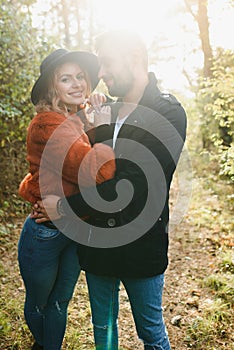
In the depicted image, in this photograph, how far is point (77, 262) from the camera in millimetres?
2670

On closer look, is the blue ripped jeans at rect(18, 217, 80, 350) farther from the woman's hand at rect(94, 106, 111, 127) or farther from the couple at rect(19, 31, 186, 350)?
the woman's hand at rect(94, 106, 111, 127)

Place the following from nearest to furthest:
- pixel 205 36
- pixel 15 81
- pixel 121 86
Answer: pixel 121 86, pixel 15 81, pixel 205 36

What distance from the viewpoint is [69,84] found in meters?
2.50

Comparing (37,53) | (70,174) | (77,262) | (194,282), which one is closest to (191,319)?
(194,282)

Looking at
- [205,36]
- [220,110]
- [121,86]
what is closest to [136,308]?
[121,86]

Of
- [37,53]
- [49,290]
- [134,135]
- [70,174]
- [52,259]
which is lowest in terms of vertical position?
[49,290]

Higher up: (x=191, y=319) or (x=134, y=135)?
(x=134, y=135)

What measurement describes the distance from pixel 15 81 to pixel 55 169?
4.00 meters

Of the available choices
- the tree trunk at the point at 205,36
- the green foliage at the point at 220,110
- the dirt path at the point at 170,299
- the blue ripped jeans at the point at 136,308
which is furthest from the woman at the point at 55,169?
the tree trunk at the point at 205,36

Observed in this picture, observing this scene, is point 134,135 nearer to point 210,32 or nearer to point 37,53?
point 37,53

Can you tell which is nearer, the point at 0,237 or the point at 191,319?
the point at 191,319

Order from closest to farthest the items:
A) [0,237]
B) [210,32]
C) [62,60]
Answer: [62,60]
[0,237]
[210,32]

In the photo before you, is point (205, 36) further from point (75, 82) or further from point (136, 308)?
point (136, 308)

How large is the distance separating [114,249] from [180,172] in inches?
366
